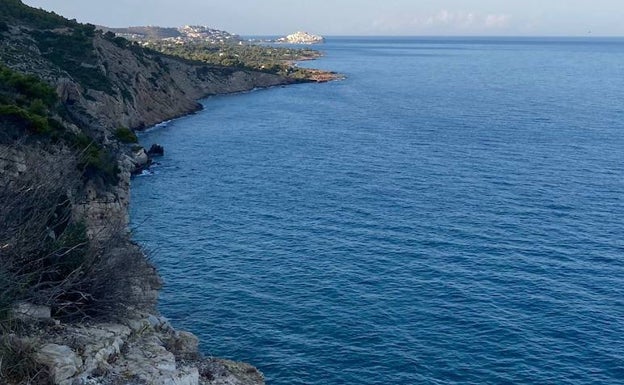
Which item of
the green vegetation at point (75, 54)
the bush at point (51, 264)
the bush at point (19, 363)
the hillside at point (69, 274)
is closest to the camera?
the bush at point (19, 363)

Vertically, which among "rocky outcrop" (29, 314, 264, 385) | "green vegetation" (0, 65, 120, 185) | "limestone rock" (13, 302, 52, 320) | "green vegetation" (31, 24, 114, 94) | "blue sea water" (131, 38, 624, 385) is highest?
"green vegetation" (31, 24, 114, 94)

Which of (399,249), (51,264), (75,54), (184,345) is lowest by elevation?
(399,249)

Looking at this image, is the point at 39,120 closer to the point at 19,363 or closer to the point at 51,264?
the point at 51,264

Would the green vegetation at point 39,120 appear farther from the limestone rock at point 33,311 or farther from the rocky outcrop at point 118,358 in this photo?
the limestone rock at point 33,311

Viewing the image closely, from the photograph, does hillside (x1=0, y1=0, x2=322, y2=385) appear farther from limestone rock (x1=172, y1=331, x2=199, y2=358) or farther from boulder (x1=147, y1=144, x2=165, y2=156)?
boulder (x1=147, y1=144, x2=165, y2=156)

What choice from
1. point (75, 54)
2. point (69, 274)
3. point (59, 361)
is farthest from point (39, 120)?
point (75, 54)

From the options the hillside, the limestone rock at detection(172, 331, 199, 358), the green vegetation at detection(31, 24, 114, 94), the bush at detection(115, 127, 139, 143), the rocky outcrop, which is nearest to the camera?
the rocky outcrop

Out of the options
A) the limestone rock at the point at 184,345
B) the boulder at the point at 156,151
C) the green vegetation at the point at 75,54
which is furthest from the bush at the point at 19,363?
the green vegetation at the point at 75,54

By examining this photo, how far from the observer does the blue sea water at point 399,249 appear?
34.9m

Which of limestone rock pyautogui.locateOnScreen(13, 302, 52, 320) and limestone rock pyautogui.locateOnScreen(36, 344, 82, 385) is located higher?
limestone rock pyautogui.locateOnScreen(13, 302, 52, 320)

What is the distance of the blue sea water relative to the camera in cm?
3494

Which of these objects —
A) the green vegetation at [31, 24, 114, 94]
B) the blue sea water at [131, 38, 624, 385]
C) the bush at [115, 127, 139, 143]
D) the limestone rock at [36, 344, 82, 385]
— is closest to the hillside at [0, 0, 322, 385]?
the limestone rock at [36, 344, 82, 385]

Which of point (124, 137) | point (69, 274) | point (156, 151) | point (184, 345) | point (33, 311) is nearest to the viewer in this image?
point (33, 311)

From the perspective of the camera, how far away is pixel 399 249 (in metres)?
48.8
